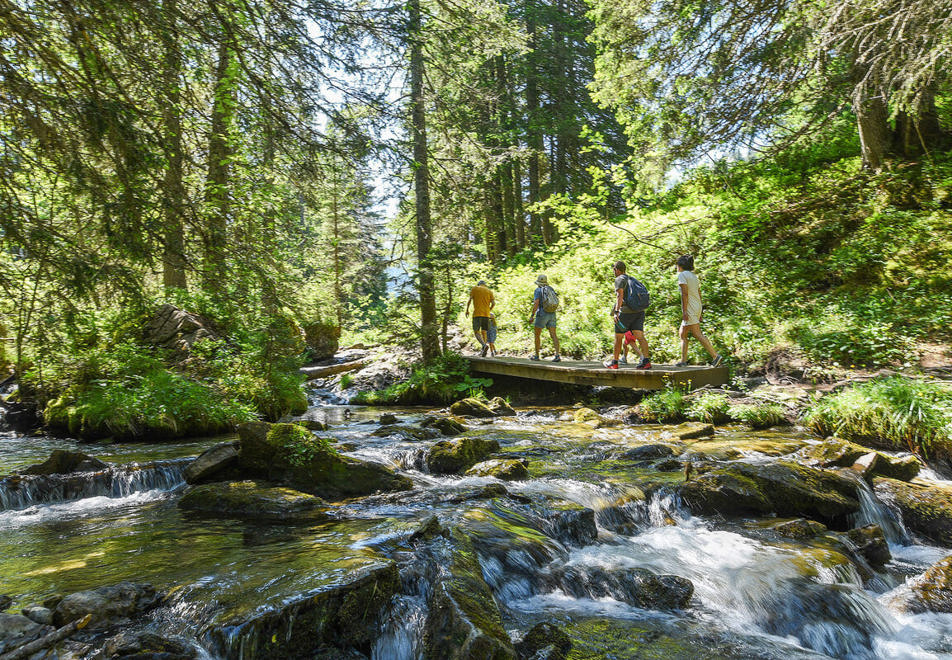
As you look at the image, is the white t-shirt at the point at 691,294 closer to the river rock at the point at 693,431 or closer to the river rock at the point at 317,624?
the river rock at the point at 693,431

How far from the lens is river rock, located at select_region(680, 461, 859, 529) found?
5707 millimetres

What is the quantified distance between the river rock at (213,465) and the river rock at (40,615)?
3.21 m

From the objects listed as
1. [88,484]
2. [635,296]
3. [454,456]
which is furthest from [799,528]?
[88,484]

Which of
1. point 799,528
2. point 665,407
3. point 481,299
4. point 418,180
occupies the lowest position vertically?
point 799,528

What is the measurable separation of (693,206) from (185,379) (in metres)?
14.0

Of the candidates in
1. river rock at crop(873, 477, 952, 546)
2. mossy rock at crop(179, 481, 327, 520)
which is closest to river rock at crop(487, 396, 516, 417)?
mossy rock at crop(179, 481, 327, 520)

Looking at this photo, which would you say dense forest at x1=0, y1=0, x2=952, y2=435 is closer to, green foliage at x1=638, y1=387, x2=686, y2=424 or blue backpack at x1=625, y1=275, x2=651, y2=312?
green foliage at x1=638, y1=387, x2=686, y2=424

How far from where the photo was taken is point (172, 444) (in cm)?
890

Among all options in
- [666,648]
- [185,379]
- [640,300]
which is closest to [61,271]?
[666,648]

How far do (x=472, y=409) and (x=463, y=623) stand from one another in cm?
903

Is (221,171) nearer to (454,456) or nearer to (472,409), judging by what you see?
(454,456)

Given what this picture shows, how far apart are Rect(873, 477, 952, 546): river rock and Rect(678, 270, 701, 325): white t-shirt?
3785mm

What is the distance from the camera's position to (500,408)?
12586mm

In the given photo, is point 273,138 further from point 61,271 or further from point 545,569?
point 545,569
